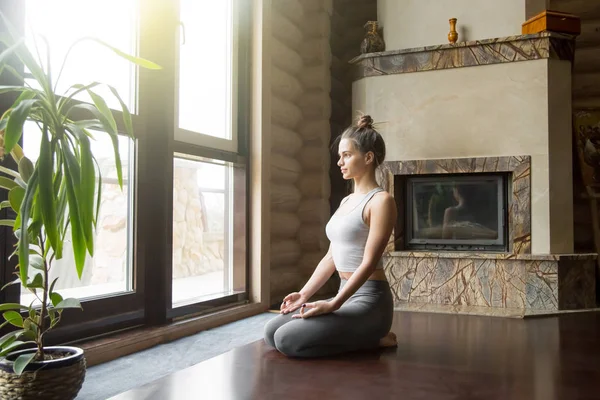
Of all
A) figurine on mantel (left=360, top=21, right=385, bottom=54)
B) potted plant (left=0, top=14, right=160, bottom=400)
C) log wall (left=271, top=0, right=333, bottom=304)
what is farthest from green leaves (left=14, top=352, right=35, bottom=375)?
figurine on mantel (left=360, top=21, right=385, bottom=54)

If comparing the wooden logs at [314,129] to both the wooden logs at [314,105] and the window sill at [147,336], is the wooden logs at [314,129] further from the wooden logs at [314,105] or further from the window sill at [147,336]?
the window sill at [147,336]

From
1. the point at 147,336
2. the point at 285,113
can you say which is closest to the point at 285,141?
the point at 285,113

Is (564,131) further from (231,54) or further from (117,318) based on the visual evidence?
(117,318)

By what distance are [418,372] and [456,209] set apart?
2.41 metres

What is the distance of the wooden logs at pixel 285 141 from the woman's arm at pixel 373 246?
1.92m

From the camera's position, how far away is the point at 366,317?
253cm

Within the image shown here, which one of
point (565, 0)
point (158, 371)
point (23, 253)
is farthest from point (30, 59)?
point (565, 0)

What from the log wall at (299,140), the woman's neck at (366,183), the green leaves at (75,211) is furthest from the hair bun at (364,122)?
the log wall at (299,140)

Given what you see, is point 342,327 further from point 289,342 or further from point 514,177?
point 514,177

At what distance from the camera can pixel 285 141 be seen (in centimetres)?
450

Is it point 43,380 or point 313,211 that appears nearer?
point 43,380

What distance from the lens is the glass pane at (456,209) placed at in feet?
14.5

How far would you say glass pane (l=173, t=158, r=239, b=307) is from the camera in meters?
3.38

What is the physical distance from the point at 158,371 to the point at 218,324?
3.39 feet
